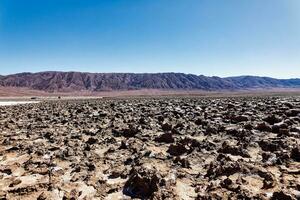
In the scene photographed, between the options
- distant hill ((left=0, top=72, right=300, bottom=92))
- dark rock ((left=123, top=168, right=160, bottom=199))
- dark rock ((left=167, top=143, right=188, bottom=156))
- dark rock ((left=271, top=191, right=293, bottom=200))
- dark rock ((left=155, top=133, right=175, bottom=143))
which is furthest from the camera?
distant hill ((left=0, top=72, right=300, bottom=92))

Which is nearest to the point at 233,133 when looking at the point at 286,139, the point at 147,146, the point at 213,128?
the point at 213,128

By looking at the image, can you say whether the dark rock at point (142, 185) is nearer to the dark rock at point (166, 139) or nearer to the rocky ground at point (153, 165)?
the rocky ground at point (153, 165)

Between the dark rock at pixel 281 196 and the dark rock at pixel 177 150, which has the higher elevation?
the dark rock at pixel 281 196

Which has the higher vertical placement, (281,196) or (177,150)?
(281,196)

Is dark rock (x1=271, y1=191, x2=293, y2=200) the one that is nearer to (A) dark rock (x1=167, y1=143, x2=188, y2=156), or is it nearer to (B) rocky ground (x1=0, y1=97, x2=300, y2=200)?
(B) rocky ground (x1=0, y1=97, x2=300, y2=200)

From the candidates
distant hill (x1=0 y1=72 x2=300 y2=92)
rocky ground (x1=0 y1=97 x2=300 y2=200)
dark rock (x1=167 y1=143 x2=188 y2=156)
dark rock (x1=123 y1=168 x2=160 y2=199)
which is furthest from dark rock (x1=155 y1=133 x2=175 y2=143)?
distant hill (x1=0 y1=72 x2=300 y2=92)

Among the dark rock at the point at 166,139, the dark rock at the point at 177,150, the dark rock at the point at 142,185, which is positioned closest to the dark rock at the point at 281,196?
the dark rock at the point at 142,185

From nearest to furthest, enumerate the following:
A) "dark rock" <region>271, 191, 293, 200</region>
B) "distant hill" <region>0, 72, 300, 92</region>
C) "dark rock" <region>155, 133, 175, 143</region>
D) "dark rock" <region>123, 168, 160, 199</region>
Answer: "dark rock" <region>271, 191, 293, 200</region> < "dark rock" <region>123, 168, 160, 199</region> < "dark rock" <region>155, 133, 175, 143</region> < "distant hill" <region>0, 72, 300, 92</region>

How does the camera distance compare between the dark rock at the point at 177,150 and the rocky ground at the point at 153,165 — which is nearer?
the rocky ground at the point at 153,165

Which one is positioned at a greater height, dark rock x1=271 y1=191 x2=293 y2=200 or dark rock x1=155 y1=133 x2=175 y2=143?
dark rock x1=271 y1=191 x2=293 y2=200

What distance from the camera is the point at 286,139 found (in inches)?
332

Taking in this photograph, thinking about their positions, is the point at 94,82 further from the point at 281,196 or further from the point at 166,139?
the point at 281,196

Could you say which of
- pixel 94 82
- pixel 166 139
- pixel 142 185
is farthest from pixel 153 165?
pixel 94 82

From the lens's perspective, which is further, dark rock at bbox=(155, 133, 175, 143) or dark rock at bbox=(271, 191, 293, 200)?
dark rock at bbox=(155, 133, 175, 143)
